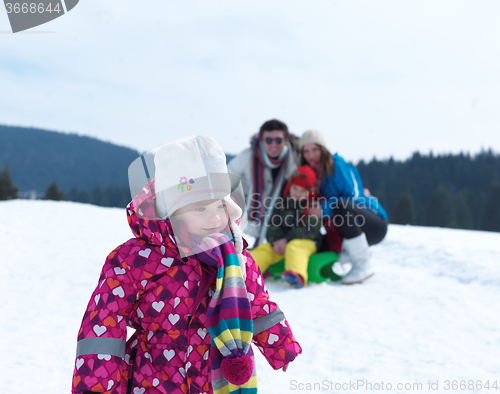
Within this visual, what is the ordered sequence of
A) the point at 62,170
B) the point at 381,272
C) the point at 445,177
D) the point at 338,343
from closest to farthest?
the point at 338,343
the point at 381,272
the point at 445,177
the point at 62,170

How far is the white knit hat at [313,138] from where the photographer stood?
3887 mm

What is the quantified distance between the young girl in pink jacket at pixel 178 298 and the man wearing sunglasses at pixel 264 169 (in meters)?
2.52

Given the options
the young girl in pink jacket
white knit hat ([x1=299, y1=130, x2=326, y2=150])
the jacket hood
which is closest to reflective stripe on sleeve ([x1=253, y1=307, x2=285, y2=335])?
the young girl in pink jacket

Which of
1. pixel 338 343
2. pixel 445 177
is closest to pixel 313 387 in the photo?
pixel 338 343

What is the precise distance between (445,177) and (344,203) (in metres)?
51.3

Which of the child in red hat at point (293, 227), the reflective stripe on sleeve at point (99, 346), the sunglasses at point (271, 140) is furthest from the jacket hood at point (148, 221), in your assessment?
the sunglasses at point (271, 140)

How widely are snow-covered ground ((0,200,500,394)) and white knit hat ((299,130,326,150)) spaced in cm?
137

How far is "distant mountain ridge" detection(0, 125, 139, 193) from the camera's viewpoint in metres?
92.9

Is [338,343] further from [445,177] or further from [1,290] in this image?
[445,177]

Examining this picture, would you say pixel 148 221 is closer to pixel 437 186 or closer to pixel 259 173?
pixel 259 173

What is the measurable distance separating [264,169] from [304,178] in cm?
49

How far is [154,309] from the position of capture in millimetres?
1251

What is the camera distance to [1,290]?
305 centimetres

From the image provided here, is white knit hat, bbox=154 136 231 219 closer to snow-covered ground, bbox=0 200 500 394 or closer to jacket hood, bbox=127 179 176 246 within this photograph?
jacket hood, bbox=127 179 176 246
